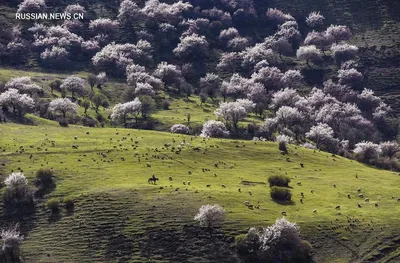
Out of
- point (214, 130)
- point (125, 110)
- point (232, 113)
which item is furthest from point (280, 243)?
point (125, 110)

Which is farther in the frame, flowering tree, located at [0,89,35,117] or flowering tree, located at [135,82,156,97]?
flowering tree, located at [135,82,156,97]

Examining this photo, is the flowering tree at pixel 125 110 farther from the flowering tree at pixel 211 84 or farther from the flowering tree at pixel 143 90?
the flowering tree at pixel 211 84

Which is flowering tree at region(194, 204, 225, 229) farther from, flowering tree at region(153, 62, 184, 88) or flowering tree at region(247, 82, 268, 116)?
flowering tree at region(153, 62, 184, 88)

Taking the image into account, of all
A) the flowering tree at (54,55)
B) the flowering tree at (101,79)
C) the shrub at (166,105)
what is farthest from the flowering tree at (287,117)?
the flowering tree at (54,55)

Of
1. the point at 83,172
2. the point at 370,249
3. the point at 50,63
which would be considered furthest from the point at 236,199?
the point at 50,63

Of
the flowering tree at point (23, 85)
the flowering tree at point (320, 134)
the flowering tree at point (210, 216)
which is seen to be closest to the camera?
the flowering tree at point (210, 216)

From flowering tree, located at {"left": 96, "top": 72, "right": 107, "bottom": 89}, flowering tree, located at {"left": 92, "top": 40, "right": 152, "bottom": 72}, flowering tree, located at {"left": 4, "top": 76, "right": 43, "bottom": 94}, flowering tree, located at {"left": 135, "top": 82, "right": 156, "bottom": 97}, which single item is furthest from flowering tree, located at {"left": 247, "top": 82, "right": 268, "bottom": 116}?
flowering tree, located at {"left": 4, "top": 76, "right": 43, "bottom": 94}

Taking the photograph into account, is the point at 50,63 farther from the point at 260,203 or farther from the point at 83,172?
the point at 260,203
